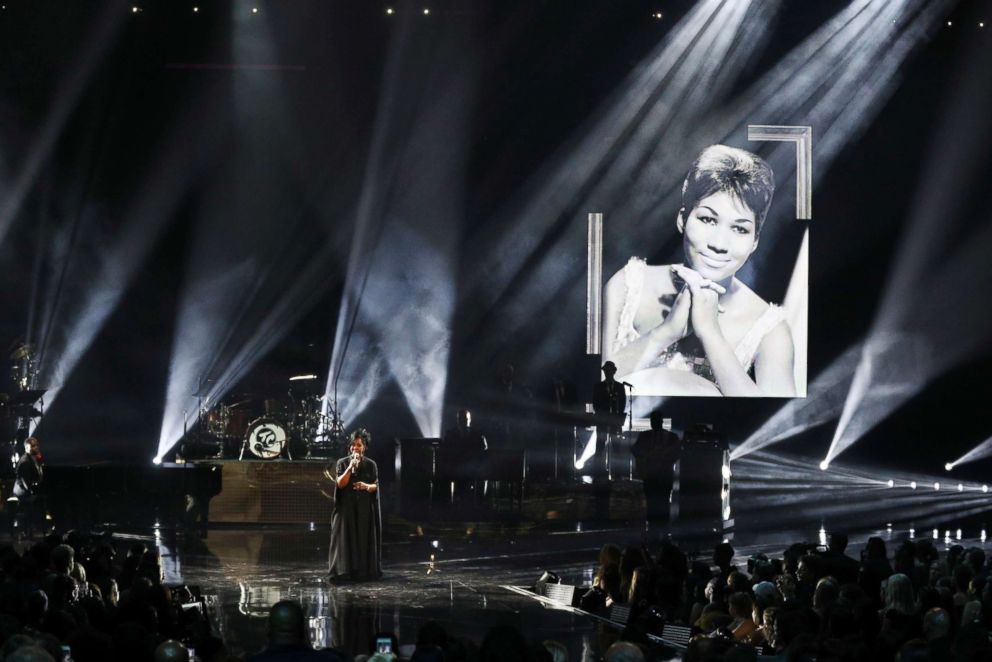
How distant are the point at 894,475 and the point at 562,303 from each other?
4862 mm

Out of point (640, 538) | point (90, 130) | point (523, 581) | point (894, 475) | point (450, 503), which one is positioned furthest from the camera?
point (894, 475)

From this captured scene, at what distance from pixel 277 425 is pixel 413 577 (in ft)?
16.2

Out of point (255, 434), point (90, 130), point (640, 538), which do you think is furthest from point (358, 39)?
point (640, 538)

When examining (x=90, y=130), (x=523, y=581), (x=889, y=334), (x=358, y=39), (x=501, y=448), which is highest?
(x=358, y=39)

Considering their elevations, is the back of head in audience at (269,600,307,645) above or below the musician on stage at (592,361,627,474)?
below

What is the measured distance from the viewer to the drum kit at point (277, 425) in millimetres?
15914

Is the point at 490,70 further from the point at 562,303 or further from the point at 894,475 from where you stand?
the point at 894,475

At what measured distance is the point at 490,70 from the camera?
18203 millimetres

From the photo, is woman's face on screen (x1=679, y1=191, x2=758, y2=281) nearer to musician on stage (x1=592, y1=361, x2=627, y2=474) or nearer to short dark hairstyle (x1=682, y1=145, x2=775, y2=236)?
short dark hairstyle (x1=682, y1=145, x2=775, y2=236)

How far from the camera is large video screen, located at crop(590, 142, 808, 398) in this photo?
1758 centimetres

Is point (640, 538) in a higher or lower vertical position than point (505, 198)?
lower

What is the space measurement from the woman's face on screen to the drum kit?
4955mm

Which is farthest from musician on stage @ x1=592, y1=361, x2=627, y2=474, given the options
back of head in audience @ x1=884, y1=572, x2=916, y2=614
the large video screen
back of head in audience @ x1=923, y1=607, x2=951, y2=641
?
back of head in audience @ x1=923, y1=607, x2=951, y2=641

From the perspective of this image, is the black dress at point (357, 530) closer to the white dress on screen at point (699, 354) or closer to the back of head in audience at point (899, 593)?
the back of head in audience at point (899, 593)
